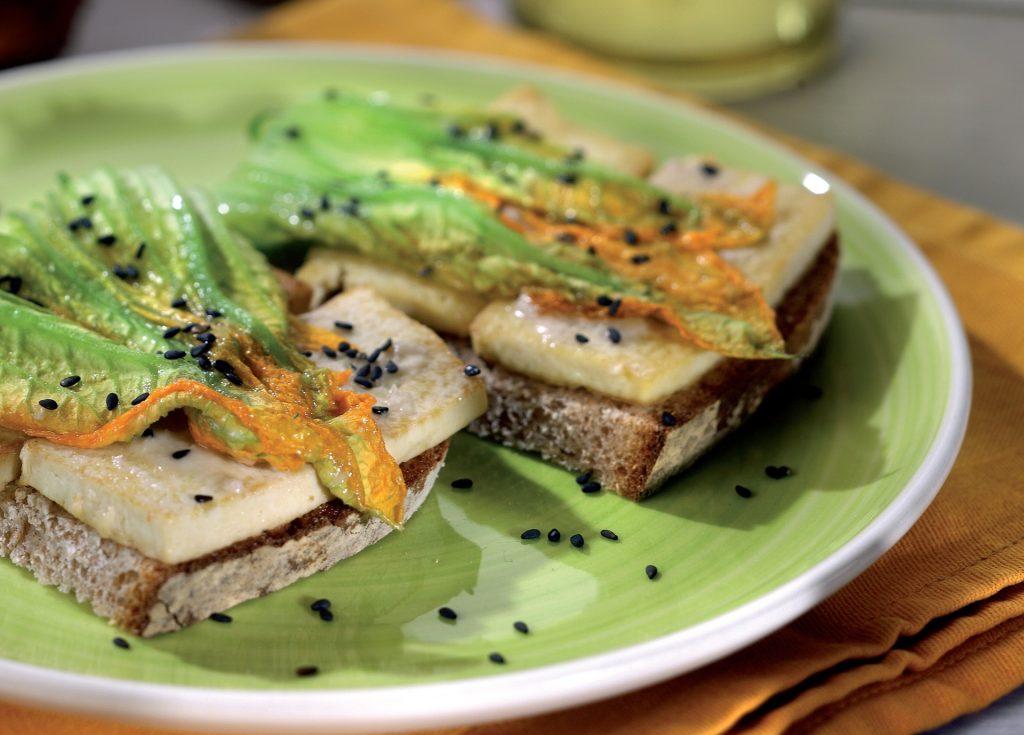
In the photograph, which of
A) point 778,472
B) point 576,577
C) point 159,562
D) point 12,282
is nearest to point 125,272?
point 12,282

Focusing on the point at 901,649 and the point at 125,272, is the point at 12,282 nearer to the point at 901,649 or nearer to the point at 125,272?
the point at 125,272

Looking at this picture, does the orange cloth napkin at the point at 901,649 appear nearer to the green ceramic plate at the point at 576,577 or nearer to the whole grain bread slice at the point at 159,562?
the green ceramic plate at the point at 576,577

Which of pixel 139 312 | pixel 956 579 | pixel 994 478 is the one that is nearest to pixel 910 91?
pixel 994 478

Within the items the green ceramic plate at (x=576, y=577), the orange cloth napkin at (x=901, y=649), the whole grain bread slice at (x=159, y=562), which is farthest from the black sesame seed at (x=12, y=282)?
the orange cloth napkin at (x=901, y=649)

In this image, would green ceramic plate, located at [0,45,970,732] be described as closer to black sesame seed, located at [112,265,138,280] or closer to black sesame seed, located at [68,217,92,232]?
black sesame seed, located at [112,265,138,280]

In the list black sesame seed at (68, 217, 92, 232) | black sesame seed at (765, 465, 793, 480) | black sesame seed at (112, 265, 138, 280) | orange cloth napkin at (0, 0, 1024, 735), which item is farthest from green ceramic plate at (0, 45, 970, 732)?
black sesame seed at (68, 217, 92, 232)
